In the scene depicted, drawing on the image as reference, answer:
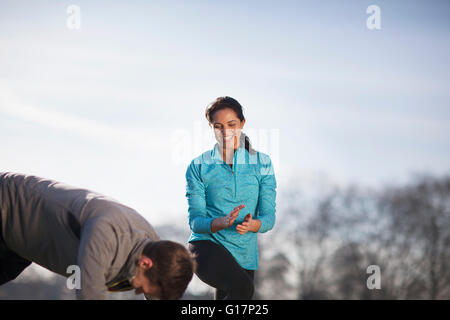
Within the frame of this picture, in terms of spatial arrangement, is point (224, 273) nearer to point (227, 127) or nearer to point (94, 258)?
point (227, 127)

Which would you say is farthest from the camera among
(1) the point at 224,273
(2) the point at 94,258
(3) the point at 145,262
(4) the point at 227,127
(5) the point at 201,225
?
(4) the point at 227,127

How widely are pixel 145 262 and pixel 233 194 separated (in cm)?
190

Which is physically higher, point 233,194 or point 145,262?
point 233,194

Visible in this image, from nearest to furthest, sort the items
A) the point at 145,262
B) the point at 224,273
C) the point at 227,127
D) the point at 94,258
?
1. the point at 94,258
2. the point at 145,262
3. the point at 224,273
4. the point at 227,127

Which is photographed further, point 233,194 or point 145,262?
point 233,194

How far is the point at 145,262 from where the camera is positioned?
3604mm

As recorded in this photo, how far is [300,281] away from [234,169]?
30.1 meters

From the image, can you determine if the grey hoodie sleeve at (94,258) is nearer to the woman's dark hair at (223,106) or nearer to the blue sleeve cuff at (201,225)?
the blue sleeve cuff at (201,225)

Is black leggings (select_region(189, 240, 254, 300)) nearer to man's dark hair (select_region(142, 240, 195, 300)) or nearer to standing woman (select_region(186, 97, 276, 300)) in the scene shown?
standing woman (select_region(186, 97, 276, 300))

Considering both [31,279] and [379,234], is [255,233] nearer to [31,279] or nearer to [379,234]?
[379,234]

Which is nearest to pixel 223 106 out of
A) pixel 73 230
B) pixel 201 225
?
pixel 201 225

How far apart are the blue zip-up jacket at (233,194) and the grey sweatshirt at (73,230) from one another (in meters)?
1.31

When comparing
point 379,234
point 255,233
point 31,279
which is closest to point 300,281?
point 379,234

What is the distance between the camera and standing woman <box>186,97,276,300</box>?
5109mm
